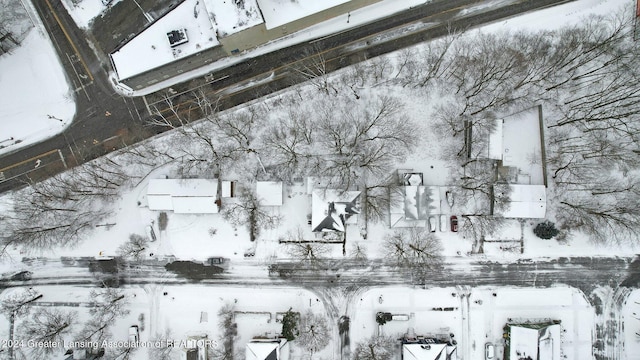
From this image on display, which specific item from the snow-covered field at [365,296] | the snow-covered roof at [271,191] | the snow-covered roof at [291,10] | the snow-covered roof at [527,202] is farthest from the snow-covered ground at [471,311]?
the snow-covered roof at [291,10]

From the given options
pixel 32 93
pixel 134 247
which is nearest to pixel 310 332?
pixel 134 247

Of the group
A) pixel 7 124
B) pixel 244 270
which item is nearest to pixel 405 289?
pixel 244 270

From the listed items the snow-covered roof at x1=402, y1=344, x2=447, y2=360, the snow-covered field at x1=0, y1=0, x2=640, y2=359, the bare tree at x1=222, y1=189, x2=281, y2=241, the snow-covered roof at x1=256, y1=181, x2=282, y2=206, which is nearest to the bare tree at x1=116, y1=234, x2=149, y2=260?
the snow-covered field at x1=0, y1=0, x2=640, y2=359

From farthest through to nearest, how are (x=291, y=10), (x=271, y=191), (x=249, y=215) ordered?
(x=249, y=215) < (x=271, y=191) < (x=291, y=10)

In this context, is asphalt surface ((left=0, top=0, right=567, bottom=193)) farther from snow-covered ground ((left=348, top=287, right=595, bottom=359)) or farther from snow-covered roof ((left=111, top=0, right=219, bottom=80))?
snow-covered ground ((left=348, top=287, right=595, bottom=359))

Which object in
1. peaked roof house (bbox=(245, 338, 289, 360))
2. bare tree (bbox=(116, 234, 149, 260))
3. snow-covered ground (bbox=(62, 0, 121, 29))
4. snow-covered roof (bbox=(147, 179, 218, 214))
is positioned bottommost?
peaked roof house (bbox=(245, 338, 289, 360))

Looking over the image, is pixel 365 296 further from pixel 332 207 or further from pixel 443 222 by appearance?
pixel 443 222
